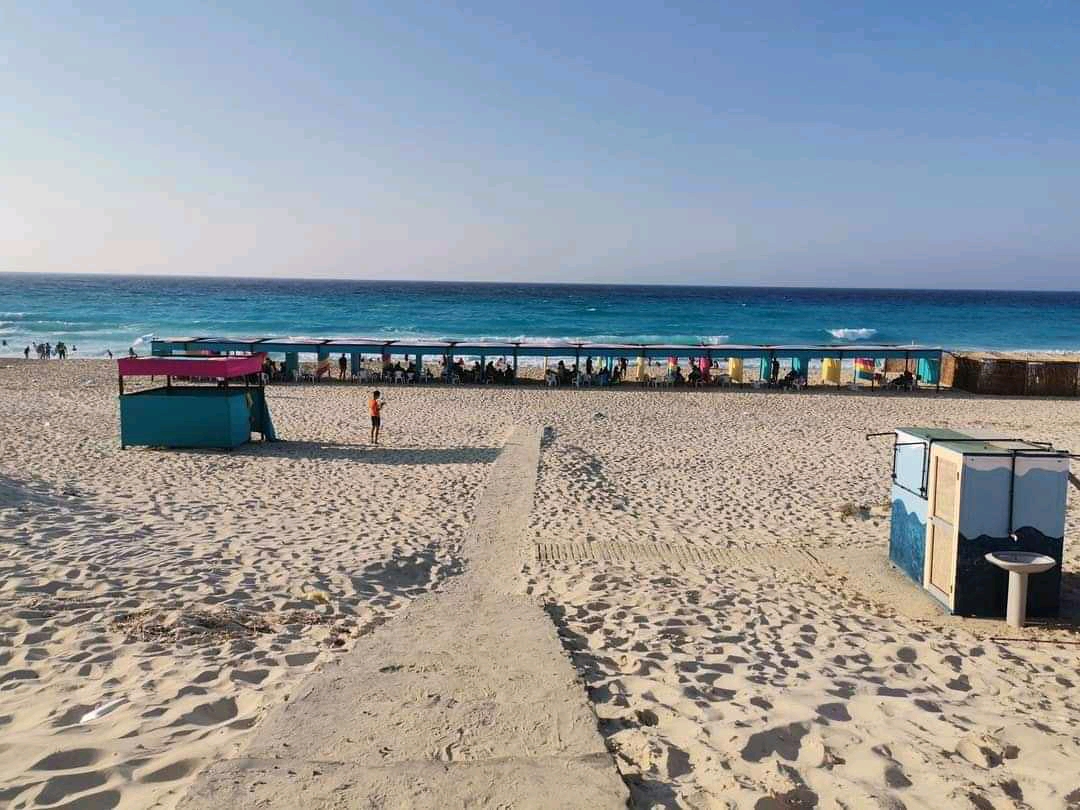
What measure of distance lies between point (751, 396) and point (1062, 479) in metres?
18.8

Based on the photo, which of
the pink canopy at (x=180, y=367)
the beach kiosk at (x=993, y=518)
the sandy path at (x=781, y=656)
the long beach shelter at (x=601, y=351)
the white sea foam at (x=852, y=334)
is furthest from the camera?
the white sea foam at (x=852, y=334)

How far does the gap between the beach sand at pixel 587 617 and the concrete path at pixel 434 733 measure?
215 millimetres

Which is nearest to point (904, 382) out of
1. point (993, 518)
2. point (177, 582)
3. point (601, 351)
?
point (601, 351)

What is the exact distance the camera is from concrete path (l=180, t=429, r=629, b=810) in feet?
11.1

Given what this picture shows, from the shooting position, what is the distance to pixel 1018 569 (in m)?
6.40

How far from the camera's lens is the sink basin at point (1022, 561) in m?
6.41

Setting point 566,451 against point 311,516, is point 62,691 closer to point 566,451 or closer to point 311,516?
point 311,516

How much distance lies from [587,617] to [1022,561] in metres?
3.54

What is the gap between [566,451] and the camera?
14758 mm

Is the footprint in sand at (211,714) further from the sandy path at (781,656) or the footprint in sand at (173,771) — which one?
the sandy path at (781,656)

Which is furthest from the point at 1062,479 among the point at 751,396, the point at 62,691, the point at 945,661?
the point at 751,396

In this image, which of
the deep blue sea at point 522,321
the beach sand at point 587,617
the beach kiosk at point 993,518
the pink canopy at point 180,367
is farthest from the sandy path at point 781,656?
the deep blue sea at point 522,321

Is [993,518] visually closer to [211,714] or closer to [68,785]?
[211,714]

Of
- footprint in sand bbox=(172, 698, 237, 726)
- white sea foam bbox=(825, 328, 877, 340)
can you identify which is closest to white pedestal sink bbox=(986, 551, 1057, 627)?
footprint in sand bbox=(172, 698, 237, 726)
